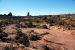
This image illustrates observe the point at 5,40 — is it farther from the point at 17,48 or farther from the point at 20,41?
the point at 17,48

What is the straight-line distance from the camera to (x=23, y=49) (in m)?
13.9

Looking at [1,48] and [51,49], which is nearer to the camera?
[1,48]

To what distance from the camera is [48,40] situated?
59.6 feet

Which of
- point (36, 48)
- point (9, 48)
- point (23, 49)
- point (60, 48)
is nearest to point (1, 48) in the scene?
point (9, 48)

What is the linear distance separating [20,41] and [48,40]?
3.23 m

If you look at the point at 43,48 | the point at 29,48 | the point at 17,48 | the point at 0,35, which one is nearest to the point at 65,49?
the point at 43,48

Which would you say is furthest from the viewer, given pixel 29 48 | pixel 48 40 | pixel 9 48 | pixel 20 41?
pixel 48 40

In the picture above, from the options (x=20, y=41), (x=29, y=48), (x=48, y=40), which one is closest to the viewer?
(x=29, y=48)

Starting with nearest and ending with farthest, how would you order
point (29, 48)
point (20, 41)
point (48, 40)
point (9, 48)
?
1. point (9, 48)
2. point (29, 48)
3. point (20, 41)
4. point (48, 40)

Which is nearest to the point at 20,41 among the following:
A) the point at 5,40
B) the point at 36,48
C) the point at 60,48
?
the point at 5,40

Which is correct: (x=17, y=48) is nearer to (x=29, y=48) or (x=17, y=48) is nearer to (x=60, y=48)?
(x=29, y=48)

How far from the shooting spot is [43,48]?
47.4 feet

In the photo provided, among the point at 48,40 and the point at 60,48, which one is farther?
the point at 48,40

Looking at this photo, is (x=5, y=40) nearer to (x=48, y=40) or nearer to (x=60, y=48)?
(x=48, y=40)
